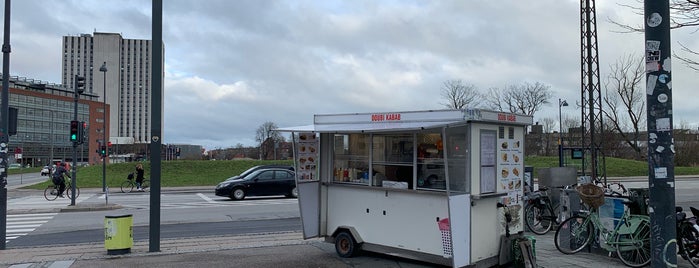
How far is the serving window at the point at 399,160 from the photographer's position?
289 inches

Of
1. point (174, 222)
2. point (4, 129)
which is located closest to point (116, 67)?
point (174, 222)

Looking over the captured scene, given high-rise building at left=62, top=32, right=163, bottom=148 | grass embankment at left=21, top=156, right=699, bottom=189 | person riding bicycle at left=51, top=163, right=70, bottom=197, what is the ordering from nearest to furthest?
person riding bicycle at left=51, top=163, right=70, bottom=197
grass embankment at left=21, top=156, right=699, bottom=189
high-rise building at left=62, top=32, right=163, bottom=148

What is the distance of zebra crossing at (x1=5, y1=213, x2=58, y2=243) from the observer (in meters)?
13.4

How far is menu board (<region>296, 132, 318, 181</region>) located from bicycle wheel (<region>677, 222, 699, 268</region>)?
580 cm

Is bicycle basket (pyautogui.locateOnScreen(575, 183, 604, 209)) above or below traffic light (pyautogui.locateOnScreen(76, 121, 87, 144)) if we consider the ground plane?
below

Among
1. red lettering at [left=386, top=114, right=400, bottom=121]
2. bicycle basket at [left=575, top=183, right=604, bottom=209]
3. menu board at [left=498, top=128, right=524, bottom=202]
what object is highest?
red lettering at [left=386, top=114, right=400, bottom=121]

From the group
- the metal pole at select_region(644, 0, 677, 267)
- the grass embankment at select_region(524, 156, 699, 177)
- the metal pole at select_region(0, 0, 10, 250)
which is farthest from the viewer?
the grass embankment at select_region(524, 156, 699, 177)

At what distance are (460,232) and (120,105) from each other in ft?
356

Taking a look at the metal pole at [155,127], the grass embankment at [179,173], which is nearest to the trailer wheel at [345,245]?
the metal pole at [155,127]

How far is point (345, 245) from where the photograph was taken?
8578 millimetres

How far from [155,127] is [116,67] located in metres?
70.7

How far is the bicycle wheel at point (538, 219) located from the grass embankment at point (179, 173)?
96.5ft

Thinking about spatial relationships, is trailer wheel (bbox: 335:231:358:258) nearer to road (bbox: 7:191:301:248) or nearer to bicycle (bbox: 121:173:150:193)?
road (bbox: 7:191:301:248)

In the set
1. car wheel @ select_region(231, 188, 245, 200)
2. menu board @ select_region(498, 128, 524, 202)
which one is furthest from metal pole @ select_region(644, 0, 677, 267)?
car wheel @ select_region(231, 188, 245, 200)
